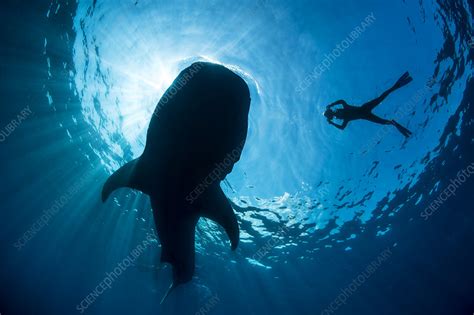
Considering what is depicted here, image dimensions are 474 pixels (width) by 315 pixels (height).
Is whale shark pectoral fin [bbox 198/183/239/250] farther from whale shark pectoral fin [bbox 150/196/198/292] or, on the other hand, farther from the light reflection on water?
the light reflection on water

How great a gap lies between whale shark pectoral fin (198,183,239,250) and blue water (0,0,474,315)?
5362mm

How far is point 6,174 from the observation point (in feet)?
74.2

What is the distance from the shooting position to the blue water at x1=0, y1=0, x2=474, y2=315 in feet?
29.1

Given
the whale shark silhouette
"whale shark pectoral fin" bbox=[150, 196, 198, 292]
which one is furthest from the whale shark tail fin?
"whale shark pectoral fin" bbox=[150, 196, 198, 292]

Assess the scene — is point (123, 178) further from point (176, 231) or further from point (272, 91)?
point (272, 91)

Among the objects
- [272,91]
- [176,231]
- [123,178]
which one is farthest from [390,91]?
[123,178]

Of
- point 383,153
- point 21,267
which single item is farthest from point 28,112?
point 21,267

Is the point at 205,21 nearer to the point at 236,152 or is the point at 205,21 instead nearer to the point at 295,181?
the point at 236,152

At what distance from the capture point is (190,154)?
383cm

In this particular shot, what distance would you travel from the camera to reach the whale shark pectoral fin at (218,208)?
4816mm

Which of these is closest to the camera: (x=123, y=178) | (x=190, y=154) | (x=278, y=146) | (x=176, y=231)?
(x=190, y=154)

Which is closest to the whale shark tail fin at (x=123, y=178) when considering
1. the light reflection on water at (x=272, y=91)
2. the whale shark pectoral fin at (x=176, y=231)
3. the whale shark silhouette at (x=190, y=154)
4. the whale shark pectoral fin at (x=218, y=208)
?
the whale shark silhouette at (x=190, y=154)

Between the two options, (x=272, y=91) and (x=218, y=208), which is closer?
(x=218, y=208)

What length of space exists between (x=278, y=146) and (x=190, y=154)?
8071 mm
